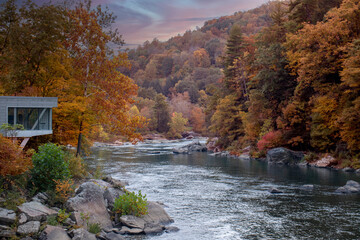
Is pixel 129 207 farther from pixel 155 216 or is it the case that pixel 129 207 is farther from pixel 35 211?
pixel 35 211

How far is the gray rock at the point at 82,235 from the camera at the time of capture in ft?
36.2

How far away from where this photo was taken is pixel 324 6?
130 ft

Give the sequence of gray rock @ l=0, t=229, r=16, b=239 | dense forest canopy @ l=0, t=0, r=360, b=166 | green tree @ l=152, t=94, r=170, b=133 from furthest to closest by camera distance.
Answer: green tree @ l=152, t=94, r=170, b=133 < dense forest canopy @ l=0, t=0, r=360, b=166 < gray rock @ l=0, t=229, r=16, b=239

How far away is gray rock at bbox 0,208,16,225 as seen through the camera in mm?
10508

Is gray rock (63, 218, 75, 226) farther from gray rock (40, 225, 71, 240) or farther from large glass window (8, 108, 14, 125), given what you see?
large glass window (8, 108, 14, 125)

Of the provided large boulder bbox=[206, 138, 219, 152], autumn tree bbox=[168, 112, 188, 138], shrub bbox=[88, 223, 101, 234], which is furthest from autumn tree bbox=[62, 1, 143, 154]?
autumn tree bbox=[168, 112, 188, 138]

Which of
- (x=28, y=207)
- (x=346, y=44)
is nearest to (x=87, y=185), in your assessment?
(x=28, y=207)

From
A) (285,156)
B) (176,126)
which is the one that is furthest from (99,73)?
(176,126)

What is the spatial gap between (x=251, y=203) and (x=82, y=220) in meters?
9.85

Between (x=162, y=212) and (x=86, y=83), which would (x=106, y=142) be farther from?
(x=162, y=212)

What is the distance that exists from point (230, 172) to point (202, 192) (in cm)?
988

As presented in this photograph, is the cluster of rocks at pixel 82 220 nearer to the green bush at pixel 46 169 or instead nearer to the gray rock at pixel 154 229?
the gray rock at pixel 154 229

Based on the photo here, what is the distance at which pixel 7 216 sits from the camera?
10633 millimetres

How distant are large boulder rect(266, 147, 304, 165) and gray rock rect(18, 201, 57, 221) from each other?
99.4 feet
